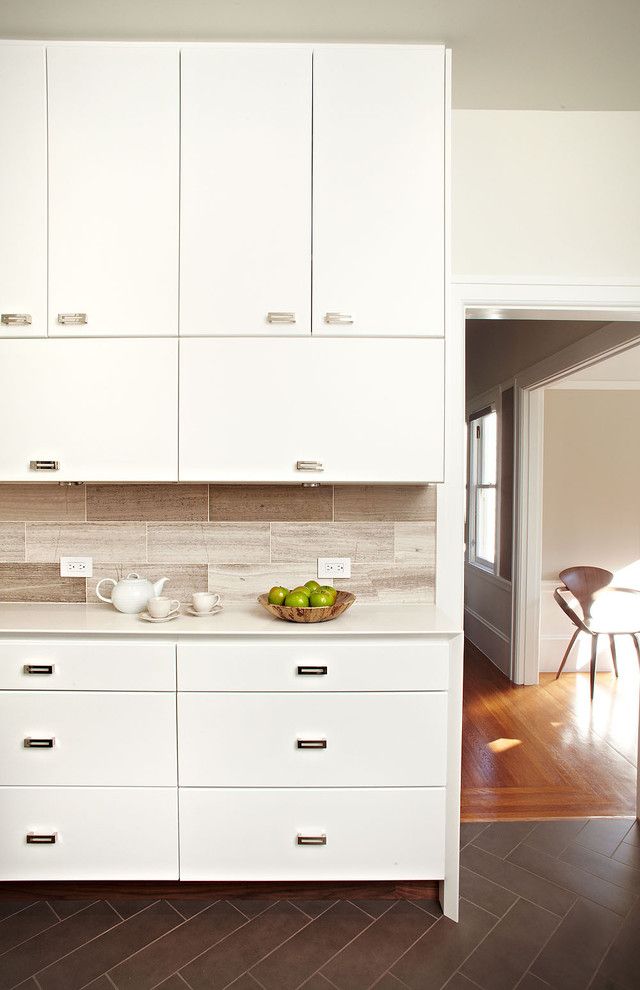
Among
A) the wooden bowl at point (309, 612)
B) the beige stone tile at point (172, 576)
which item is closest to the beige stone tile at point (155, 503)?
the beige stone tile at point (172, 576)

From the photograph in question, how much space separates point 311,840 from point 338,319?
1691mm

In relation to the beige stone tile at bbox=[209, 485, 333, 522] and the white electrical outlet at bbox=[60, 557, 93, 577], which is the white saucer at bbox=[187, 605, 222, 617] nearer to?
the beige stone tile at bbox=[209, 485, 333, 522]

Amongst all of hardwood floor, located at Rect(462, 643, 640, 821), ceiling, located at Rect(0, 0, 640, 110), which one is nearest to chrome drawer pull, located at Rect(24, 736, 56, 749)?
hardwood floor, located at Rect(462, 643, 640, 821)

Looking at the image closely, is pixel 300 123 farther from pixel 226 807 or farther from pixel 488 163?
pixel 226 807

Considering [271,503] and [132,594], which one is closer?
[132,594]

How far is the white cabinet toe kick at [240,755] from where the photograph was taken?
188cm

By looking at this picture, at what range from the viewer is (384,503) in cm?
236

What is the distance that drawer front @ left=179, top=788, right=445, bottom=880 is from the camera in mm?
1887

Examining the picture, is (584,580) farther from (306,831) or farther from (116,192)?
(116,192)

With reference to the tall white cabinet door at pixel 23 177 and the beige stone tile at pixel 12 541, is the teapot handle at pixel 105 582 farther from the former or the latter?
the tall white cabinet door at pixel 23 177

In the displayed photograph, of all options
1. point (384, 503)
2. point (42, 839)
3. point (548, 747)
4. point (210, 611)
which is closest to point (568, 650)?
point (548, 747)

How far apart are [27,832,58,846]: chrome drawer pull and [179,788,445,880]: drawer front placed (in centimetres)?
41

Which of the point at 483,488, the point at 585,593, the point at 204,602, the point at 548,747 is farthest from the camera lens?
the point at 483,488

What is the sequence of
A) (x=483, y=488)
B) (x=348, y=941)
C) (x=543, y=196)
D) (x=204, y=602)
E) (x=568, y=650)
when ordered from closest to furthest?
1. (x=348, y=941)
2. (x=204, y=602)
3. (x=543, y=196)
4. (x=568, y=650)
5. (x=483, y=488)
